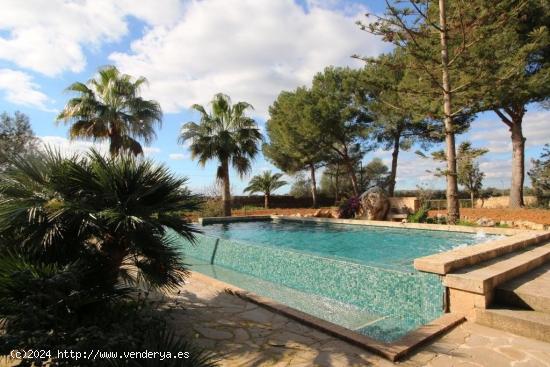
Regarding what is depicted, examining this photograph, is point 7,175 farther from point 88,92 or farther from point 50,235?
point 88,92

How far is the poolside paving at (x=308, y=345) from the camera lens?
2740mm

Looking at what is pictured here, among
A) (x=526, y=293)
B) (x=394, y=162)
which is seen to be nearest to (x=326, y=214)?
(x=394, y=162)

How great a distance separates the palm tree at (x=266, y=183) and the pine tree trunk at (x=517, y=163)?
1453 cm

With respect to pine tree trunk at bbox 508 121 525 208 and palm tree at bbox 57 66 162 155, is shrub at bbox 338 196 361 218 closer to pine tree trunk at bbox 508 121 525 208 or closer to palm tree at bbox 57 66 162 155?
pine tree trunk at bbox 508 121 525 208

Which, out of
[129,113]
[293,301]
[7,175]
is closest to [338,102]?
[129,113]

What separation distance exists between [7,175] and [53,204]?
833 millimetres

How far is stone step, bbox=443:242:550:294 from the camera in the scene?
11.8ft

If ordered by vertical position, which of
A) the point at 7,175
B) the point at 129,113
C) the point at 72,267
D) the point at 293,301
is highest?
the point at 129,113

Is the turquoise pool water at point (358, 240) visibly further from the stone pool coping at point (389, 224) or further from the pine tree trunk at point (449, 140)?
the pine tree trunk at point (449, 140)

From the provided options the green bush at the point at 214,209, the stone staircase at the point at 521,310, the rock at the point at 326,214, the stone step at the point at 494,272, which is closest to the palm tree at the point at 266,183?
the green bush at the point at 214,209

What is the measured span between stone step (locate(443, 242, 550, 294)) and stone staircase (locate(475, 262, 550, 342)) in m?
0.14

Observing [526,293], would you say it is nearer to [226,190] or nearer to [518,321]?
[518,321]

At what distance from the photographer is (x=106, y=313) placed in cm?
274

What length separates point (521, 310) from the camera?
3.52 meters
